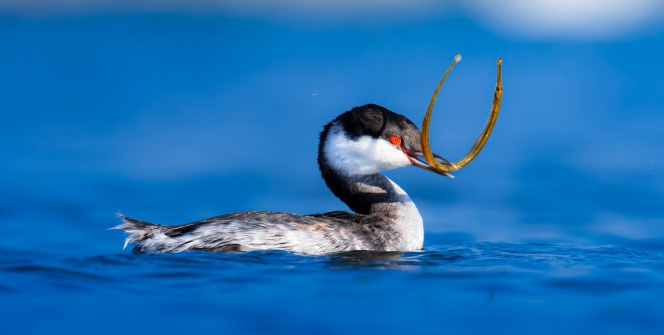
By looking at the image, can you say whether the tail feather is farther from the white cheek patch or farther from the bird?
the white cheek patch

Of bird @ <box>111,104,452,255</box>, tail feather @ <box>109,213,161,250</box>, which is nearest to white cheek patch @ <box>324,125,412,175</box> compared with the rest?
bird @ <box>111,104,452,255</box>

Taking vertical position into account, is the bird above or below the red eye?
below

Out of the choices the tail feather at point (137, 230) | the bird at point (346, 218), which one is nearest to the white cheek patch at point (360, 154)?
the bird at point (346, 218)

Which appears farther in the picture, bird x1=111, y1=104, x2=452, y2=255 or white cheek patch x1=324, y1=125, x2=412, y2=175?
white cheek patch x1=324, y1=125, x2=412, y2=175

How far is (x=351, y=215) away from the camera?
27.1 feet

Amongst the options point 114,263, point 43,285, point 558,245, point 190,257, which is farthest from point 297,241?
point 558,245

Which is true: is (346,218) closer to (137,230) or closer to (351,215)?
(351,215)

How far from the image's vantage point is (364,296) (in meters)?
6.39

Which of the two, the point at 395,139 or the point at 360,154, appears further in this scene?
the point at 360,154

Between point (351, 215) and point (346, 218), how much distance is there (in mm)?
96

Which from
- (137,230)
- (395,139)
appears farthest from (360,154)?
(137,230)

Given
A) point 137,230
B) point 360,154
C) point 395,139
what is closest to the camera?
point 137,230

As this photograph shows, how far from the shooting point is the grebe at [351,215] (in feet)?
24.6

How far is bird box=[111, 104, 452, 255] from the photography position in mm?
7512
